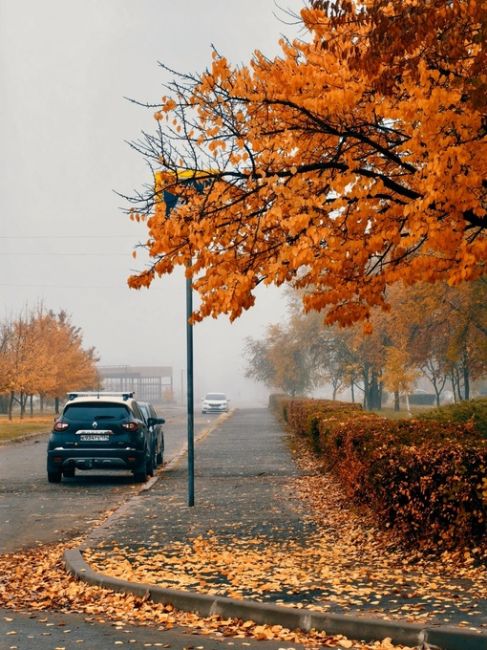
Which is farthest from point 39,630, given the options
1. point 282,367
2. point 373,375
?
point 282,367

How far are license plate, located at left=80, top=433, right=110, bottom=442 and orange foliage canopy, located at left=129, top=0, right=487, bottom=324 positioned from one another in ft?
23.6

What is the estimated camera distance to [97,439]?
18344 mm

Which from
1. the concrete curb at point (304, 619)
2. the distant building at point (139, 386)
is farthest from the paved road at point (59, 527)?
the distant building at point (139, 386)

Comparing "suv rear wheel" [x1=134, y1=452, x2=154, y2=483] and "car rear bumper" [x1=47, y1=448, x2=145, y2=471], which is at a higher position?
"car rear bumper" [x1=47, y1=448, x2=145, y2=471]

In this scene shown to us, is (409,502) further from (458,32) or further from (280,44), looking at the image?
(280,44)

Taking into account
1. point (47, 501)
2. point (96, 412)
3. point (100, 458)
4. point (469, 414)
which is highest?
point (96, 412)

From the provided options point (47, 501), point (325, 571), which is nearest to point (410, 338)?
point (47, 501)

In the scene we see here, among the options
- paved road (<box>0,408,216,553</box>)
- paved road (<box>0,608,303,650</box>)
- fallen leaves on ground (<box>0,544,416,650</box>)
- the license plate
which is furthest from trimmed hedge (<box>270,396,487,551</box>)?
the license plate

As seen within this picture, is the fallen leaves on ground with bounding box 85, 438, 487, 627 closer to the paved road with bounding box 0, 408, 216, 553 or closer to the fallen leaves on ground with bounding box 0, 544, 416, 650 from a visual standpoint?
the fallen leaves on ground with bounding box 0, 544, 416, 650

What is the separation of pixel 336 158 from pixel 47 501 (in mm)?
8102

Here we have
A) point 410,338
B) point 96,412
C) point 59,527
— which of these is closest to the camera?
point 59,527

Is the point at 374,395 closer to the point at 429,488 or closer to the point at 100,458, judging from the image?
the point at 100,458

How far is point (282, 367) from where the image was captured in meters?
77.2

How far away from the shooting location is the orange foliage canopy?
9586 millimetres
